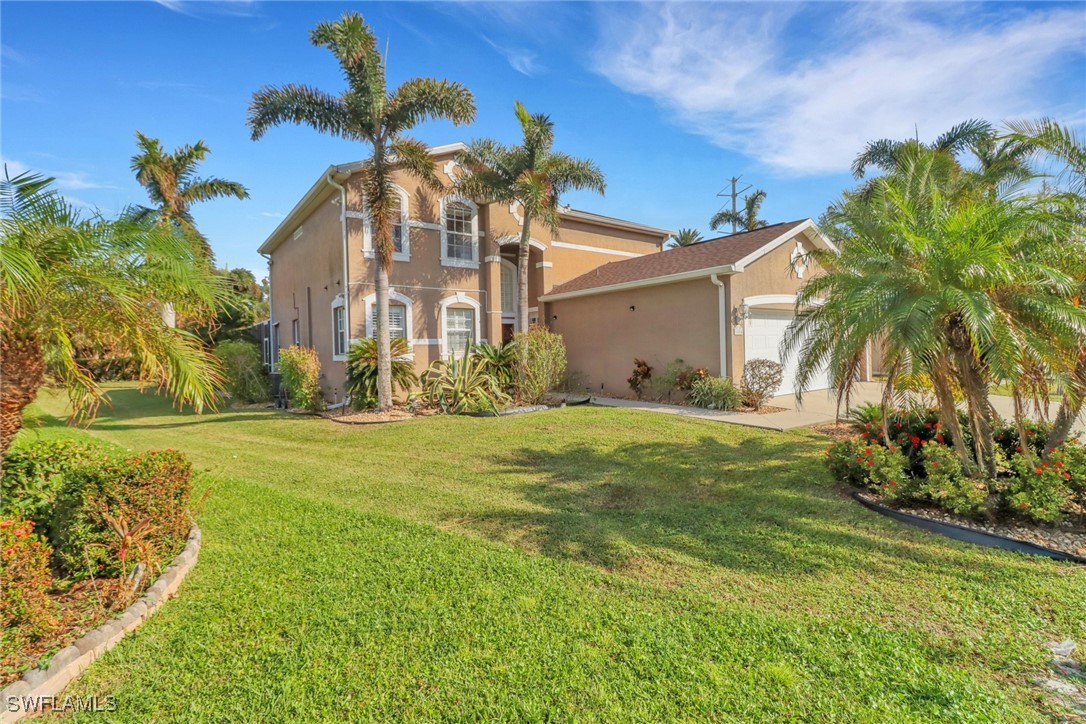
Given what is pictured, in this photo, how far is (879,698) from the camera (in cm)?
272

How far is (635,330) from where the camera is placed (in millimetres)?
15836

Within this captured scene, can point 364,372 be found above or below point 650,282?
below

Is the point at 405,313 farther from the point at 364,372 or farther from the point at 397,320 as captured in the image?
the point at 364,372

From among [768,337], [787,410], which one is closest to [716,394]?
[787,410]

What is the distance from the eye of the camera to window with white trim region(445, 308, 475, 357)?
1641cm

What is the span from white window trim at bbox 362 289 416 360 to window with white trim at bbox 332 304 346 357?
31.5 inches

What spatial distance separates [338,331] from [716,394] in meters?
11.8

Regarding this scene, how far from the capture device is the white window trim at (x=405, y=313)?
14758 millimetres

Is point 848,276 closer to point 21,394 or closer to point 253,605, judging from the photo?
point 253,605

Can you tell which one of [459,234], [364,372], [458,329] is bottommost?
[364,372]

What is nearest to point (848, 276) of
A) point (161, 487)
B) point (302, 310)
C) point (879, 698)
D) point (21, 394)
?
point (879, 698)

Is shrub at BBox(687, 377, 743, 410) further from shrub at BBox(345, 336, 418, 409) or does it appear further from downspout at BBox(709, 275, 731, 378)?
shrub at BBox(345, 336, 418, 409)

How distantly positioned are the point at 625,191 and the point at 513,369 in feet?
26.4

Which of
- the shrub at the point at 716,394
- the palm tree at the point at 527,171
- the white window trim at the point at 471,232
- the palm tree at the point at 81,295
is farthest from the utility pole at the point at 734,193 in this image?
the palm tree at the point at 81,295
